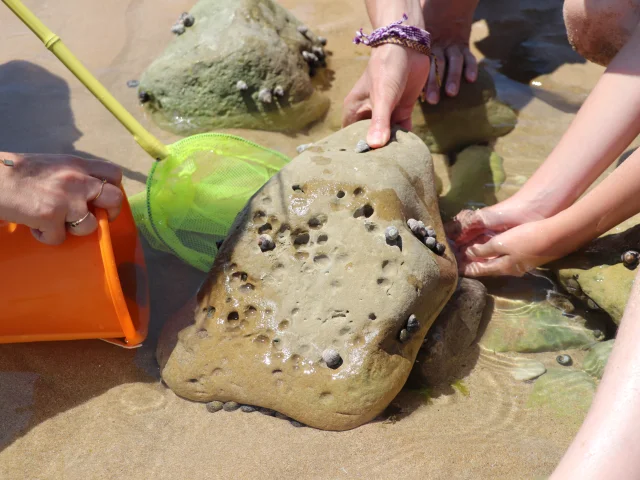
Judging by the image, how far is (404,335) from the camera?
95.7 inches

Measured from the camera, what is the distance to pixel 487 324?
2955mm

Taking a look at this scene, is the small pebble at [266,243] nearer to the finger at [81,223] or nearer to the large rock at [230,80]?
the finger at [81,223]

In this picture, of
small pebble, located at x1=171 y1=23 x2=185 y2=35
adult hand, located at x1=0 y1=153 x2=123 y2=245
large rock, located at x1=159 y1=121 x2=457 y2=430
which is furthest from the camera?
small pebble, located at x1=171 y1=23 x2=185 y2=35

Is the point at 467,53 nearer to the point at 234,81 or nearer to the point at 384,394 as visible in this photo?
the point at 234,81

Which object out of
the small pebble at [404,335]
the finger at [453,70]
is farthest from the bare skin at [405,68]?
the small pebble at [404,335]

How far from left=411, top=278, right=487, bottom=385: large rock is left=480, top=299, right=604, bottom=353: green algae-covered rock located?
0.33 ft

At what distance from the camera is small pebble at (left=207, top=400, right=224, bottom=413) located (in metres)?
2.52

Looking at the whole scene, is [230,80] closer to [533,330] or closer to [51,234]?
[51,234]

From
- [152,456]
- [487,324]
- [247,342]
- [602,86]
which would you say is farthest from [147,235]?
[602,86]

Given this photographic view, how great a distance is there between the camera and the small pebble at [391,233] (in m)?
2.47

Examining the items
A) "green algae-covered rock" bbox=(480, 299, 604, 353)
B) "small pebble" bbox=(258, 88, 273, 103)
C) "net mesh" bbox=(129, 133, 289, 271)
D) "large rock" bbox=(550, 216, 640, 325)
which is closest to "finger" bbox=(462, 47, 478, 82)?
"small pebble" bbox=(258, 88, 273, 103)

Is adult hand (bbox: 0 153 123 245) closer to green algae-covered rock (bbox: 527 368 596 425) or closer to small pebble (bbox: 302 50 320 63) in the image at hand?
green algae-covered rock (bbox: 527 368 596 425)

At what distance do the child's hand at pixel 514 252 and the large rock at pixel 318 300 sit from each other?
1.42 feet

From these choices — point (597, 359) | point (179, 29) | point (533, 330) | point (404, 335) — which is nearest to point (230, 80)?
point (179, 29)
